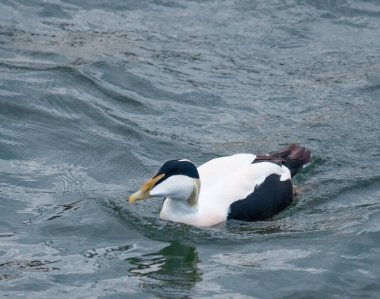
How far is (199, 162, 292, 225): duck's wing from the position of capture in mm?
9219

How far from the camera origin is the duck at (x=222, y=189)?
8836mm

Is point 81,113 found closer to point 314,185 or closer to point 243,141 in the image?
point 243,141

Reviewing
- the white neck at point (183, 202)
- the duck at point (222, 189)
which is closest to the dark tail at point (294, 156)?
the duck at point (222, 189)

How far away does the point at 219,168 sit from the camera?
9.70m

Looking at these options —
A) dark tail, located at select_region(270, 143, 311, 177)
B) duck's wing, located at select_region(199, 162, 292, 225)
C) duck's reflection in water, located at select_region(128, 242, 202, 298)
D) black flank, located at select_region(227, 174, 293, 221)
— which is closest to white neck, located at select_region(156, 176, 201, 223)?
duck's wing, located at select_region(199, 162, 292, 225)

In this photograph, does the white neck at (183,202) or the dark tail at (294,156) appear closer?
the white neck at (183,202)

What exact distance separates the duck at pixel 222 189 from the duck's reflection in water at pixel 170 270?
1.60 ft

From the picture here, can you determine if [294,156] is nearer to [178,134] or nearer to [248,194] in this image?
[248,194]

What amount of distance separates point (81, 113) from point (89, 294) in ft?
14.2

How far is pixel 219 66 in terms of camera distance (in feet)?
43.2

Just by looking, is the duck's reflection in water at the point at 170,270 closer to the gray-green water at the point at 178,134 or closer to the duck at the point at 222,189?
the gray-green water at the point at 178,134

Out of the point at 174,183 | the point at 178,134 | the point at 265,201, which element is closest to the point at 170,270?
the point at 174,183

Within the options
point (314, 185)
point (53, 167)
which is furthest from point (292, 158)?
point (53, 167)

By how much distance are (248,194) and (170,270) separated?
5.02 ft
